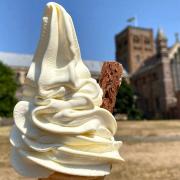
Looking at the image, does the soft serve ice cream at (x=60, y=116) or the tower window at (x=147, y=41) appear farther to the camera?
the tower window at (x=147, y=41)

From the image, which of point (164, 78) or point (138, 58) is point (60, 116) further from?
point (138, 58)

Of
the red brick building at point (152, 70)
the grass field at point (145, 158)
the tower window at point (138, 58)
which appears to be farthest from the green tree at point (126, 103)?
the grass field at point (145, 158)

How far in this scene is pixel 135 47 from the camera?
263ft

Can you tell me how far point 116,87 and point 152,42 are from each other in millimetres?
79501

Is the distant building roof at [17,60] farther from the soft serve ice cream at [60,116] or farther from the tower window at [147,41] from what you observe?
the soft serve ice cream at [60,116]

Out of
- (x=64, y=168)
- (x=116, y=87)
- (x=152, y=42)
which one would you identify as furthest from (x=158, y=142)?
(x=152, y=42)

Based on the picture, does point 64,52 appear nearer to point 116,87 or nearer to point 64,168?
point 116,87

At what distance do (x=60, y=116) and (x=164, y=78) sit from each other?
190ft

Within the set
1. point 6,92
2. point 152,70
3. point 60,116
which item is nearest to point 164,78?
point 152,70

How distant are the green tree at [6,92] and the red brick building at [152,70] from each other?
25.1 metres

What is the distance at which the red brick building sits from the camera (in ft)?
198

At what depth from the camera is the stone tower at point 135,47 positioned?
7894 centimetres

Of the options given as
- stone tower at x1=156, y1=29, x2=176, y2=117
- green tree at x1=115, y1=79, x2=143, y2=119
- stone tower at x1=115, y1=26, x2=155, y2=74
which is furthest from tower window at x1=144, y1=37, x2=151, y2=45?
green tree at x1=115, y1=79, x2=143, y2=119

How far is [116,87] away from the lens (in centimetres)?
544
